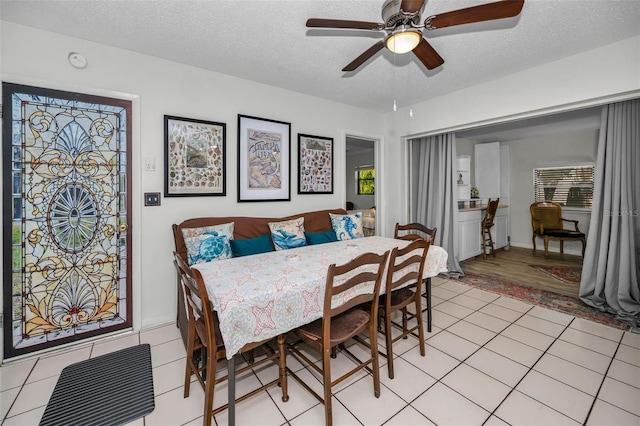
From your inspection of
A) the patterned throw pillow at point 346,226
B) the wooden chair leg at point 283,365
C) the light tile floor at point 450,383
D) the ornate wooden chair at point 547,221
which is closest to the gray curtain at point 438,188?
the patterned throw pillow at point 346,226

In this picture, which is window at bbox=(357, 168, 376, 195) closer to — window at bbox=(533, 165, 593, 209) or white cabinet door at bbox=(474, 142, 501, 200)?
white cabinet door at bbox=(474, 142, 501, 200)

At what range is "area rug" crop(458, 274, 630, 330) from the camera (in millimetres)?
2783

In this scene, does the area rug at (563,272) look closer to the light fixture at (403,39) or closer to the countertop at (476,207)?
the countertop at (476,207)

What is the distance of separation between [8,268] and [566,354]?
14.6 ft

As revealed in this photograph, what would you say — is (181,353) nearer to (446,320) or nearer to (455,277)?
(446,320)

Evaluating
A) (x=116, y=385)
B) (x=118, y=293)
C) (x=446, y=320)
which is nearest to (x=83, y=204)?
(x=118, y=293)

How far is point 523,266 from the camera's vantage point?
4.65 m

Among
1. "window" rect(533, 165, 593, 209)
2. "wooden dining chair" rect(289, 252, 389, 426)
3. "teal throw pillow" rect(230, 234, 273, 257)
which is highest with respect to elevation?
"window" rect(533, 165, 593, 209)

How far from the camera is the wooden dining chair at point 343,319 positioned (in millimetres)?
1482

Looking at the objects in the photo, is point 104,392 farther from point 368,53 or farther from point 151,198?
point 368,53

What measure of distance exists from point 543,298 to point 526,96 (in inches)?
93.7

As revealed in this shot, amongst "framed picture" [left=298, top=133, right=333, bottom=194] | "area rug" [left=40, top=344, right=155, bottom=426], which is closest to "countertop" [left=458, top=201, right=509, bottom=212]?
"framed picture" [left=298, top=133, right=333, bottom=194]

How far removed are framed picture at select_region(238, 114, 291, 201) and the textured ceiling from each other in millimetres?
540

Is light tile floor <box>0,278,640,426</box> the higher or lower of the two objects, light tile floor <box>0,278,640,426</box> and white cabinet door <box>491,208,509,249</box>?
the lower
